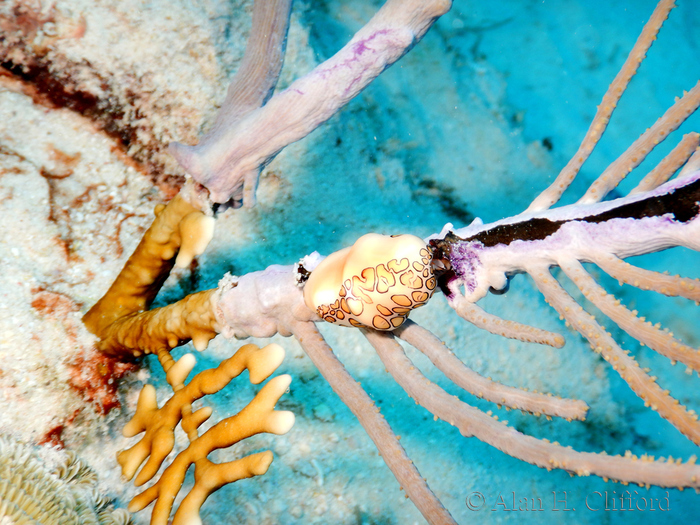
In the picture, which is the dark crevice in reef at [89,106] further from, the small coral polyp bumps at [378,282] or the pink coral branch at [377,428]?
the small coral polyp bumps at [378,282]

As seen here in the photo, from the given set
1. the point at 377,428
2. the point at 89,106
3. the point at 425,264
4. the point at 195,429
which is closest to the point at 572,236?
the point at 425,264

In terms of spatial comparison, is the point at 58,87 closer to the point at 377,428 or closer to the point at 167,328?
the point at 167,328

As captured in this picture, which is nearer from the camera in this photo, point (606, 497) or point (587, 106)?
point (606, 497)

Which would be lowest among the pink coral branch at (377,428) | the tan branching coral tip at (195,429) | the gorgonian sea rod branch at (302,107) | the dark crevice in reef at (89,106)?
the tan branching coral tip at (195,429)

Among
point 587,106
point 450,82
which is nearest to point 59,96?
point 450,82

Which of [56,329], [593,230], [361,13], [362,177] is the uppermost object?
[361,13]

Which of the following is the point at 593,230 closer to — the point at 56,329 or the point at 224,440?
the point at 224,440

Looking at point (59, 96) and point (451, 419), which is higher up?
point (59, 96)

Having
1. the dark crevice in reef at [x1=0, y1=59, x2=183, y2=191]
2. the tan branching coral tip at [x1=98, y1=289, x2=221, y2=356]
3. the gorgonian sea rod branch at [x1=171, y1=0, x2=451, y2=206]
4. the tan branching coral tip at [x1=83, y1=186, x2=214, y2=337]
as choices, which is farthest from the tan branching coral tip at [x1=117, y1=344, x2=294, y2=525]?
the dark crevice in reef at [x1=0, y1=59, x2=183, y2=191]

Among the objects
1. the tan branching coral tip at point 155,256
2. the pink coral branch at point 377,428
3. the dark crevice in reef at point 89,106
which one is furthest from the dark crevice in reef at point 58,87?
the pink coral branch at point 377,428
